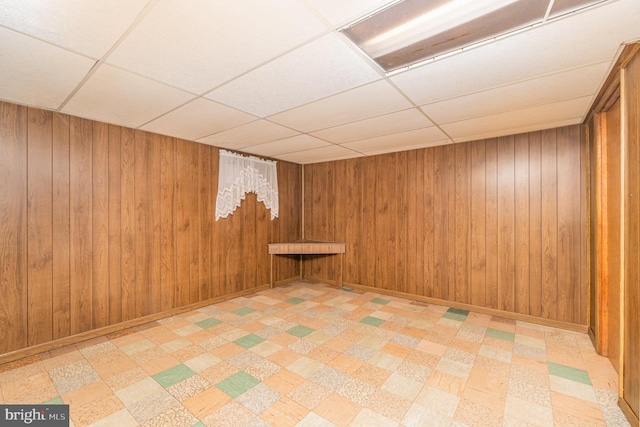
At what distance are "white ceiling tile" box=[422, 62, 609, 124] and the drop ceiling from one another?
1cm

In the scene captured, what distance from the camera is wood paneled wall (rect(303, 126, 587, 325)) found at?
3291mm

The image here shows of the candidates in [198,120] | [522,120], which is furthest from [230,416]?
[522,120]

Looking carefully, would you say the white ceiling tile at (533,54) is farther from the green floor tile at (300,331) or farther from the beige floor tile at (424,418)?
the green floor tile at (300,331)

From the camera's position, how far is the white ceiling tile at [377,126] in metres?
2.90

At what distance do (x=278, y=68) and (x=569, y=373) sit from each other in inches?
136

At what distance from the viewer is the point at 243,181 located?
15.2ft

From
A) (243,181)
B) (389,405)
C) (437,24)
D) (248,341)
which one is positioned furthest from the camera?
(243,181)

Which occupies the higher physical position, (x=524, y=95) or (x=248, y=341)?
(x=524, y=95)

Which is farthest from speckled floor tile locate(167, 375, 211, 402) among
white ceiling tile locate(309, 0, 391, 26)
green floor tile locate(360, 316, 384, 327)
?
white ceiling tile locate(309, 0, 391, 26)

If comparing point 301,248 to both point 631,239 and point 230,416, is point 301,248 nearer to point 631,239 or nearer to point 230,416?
point 230,416

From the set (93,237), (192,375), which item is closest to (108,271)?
(93,237)

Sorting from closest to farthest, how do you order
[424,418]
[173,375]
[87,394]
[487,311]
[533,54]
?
[533,54]
[424,418]
[87,394]
[173,375]
[487,311]

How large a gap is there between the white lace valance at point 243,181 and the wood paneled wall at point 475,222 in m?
1.14

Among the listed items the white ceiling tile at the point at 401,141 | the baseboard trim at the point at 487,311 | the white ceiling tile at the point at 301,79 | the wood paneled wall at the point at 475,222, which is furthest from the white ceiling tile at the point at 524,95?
the baseboard trim at the point at 487,311
